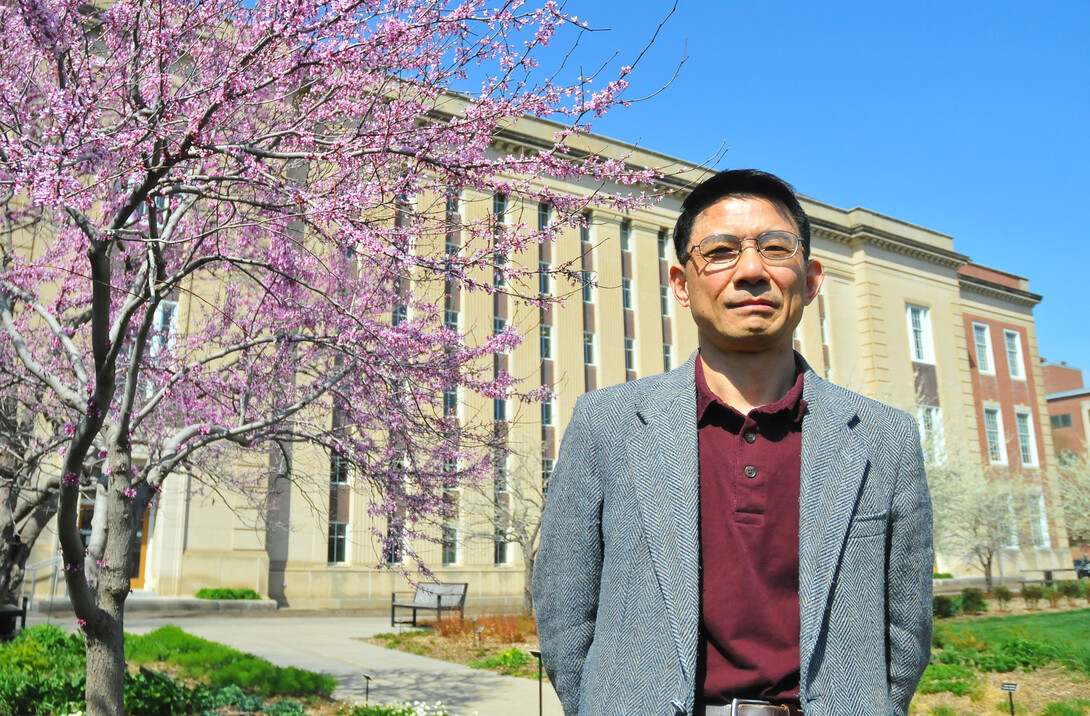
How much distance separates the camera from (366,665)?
1305cm

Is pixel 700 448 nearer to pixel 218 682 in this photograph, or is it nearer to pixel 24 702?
pixel 24 702

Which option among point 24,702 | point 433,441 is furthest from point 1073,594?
point 24,702

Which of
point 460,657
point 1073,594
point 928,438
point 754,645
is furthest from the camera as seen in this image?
point 928,438

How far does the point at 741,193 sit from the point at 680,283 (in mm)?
300

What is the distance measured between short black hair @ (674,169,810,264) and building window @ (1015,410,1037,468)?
2021 inches

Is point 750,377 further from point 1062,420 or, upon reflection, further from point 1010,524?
point 1062,420

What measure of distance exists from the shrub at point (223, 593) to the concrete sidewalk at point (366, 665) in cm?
285

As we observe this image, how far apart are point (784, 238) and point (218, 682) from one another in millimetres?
9684

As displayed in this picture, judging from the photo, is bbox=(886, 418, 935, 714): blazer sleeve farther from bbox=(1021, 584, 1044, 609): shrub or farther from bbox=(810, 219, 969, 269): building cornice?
bbox=(810, 219, 969, 269): building cornice

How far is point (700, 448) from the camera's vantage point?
88.7 inches

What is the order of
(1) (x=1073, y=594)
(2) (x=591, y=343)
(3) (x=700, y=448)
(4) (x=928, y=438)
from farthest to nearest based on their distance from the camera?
1. (2) (x=591, y=343)
2. (4) (x=928, y=438)
3. (1) (x=1073, y=594)
4. (3) (x=700, y=448)

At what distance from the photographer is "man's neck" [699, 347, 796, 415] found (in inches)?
90.8

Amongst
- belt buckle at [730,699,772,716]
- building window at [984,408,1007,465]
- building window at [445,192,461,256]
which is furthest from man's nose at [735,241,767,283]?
building window at [984,408,1007,465]

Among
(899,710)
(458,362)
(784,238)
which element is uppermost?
(458,362)
